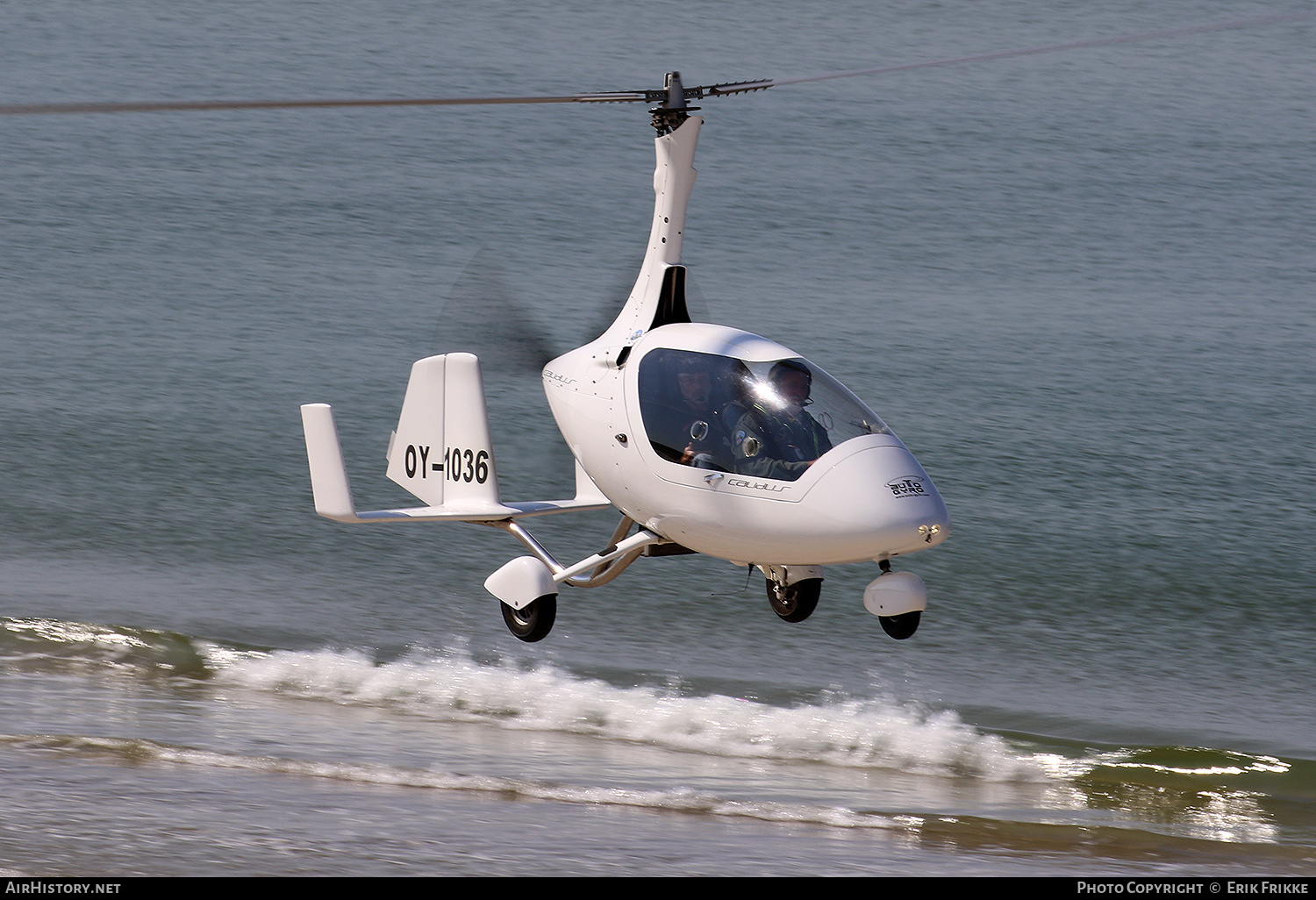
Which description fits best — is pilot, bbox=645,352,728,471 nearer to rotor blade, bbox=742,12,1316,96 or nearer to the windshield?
the windshield

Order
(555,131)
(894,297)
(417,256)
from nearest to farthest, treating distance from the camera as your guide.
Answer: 1. (894,297)
2. (417,256)
3. (555,131)

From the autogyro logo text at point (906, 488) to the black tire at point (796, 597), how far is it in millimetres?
1404

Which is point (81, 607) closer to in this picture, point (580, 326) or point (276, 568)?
point (276, 568)

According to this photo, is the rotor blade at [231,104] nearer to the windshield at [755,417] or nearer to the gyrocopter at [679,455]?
the gyrocopter at [679,455]

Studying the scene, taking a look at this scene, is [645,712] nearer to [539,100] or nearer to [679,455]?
[679,455]

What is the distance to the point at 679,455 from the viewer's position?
393 inches

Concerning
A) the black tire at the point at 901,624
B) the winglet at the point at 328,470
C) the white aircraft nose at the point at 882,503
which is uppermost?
the winglet at the point at 328,470

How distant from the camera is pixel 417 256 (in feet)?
132

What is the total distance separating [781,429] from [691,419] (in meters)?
0.69

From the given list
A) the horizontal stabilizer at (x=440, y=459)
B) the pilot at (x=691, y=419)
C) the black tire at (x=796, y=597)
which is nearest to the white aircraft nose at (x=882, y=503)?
the pilot at (x=691, y=419)

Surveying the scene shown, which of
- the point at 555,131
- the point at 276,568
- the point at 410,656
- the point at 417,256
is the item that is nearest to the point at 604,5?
the point at 555,131

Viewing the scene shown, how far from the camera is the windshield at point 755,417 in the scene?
9.53 metres

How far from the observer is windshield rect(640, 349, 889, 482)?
31.3ft

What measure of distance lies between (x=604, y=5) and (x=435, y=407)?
150 ft
